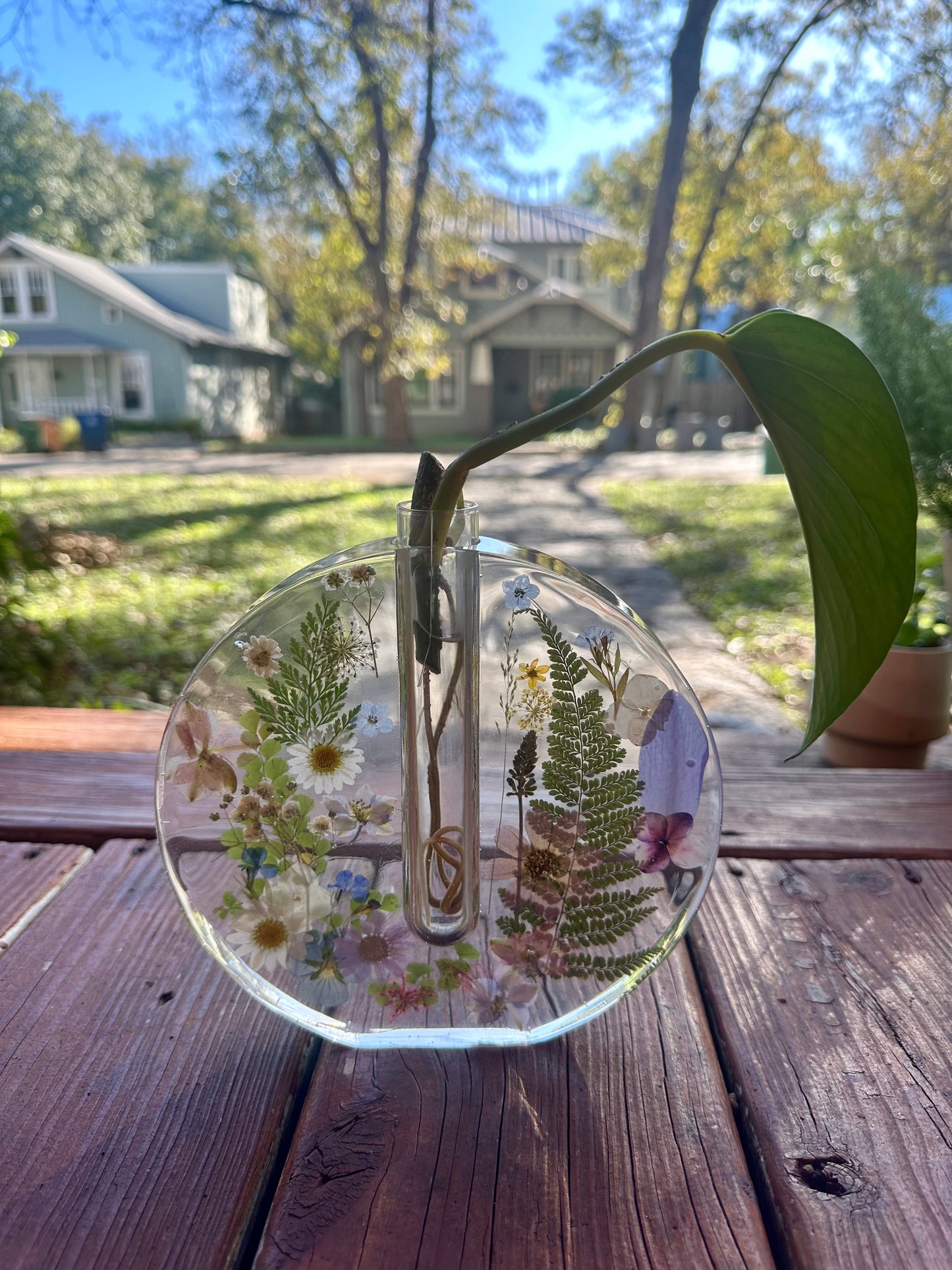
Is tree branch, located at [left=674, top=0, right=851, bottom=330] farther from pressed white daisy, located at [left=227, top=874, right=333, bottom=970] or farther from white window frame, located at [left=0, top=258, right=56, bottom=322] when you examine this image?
white window frame, located at [left=0, top=258, right=56, bottom=322]

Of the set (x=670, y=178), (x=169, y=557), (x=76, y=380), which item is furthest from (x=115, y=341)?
(x=169, y=557)

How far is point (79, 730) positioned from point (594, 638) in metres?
0.76

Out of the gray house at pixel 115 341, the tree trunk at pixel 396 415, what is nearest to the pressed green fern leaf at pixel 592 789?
the tree trunk at pixel 396 415

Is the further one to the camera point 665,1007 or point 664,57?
point 664,57

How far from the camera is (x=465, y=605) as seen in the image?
41 centimetres

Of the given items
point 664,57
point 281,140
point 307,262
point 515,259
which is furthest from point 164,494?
point 515,259

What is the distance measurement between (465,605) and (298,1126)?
25 centimetres

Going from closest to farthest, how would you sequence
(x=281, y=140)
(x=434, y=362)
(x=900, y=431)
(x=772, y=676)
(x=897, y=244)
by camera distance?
(x=900, y=431) → (x=772, y=676) → (x=897, y=244) → (x=281, y=140) → (x=434, y=362)

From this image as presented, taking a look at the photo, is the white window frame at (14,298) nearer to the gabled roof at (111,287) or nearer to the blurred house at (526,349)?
the gabled roof at (111,287)

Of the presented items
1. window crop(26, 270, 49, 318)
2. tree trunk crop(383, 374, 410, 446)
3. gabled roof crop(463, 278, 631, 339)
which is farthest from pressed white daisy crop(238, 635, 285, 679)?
window crop(26, 270, 49, 318)

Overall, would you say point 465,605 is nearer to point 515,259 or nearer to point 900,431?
point 900,431

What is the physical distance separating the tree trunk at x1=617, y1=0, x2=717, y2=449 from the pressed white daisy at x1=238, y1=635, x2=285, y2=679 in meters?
4.43

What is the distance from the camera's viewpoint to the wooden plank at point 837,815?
0.67 meters

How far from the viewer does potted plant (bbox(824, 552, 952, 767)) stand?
1289mm
